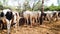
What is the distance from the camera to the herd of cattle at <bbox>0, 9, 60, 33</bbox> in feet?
6.82

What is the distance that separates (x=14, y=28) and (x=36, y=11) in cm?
46

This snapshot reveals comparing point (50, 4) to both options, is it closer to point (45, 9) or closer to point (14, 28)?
point (45, 9)

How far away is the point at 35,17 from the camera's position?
88.1 inches

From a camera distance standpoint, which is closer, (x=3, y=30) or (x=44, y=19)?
(x=3, y=30)

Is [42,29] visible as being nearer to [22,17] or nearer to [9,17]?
[22,17]

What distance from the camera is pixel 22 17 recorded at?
216 centimetres

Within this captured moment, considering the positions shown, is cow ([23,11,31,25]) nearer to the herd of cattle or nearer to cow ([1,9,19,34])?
the herd of cattle

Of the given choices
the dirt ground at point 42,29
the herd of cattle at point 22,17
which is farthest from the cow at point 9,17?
the dirt ground at point 42,29

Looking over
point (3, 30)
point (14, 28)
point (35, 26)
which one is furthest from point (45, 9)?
point (3, 30)

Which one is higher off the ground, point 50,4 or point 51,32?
point 50,4

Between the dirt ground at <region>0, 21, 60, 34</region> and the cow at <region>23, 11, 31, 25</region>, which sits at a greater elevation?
the cow at <region>23, 11, 31, 25</region>

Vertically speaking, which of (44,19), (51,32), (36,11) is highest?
(36,11)

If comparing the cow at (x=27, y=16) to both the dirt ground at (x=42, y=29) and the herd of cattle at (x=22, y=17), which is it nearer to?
the herd of cattle at (x=22, y=17)

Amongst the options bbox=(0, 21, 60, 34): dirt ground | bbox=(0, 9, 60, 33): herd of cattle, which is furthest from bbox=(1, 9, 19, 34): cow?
bbox=(0, 21, 60, 34): dirt ground
